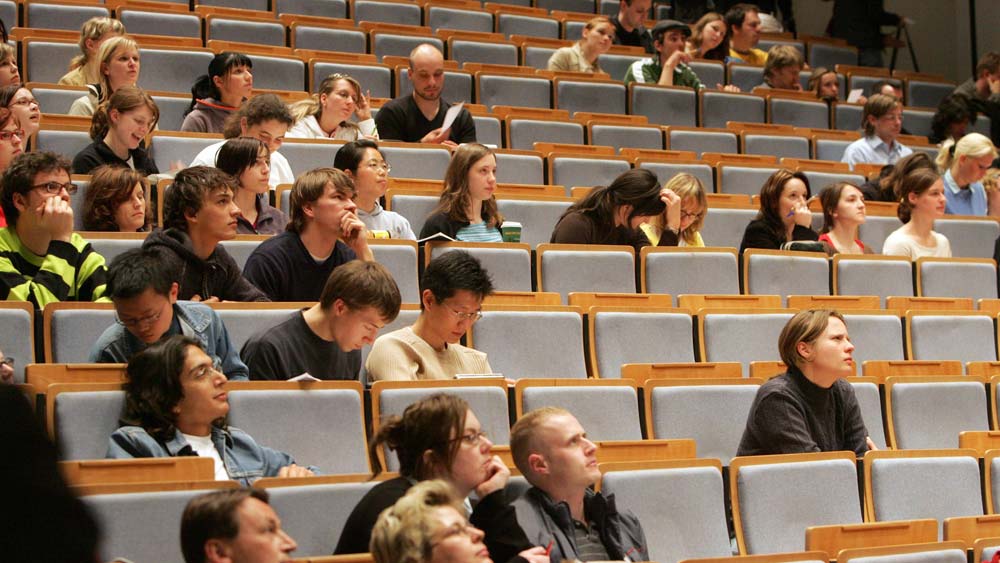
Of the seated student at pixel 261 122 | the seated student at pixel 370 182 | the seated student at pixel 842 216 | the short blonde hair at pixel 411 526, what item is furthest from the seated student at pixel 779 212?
the short blonde hair at pixel 411 526

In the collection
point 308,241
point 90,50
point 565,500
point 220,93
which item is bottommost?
point 565,500

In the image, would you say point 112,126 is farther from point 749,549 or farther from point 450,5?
point 450,5

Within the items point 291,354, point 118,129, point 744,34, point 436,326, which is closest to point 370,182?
point 118,129

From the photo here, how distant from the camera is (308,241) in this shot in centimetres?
231

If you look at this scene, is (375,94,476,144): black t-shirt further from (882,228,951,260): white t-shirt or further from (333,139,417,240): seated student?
(882,228,951,260): white t-shirt

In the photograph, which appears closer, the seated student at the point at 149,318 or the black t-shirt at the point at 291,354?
the seated student at the point at 149,318

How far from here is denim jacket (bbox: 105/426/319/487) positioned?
1.59 metres

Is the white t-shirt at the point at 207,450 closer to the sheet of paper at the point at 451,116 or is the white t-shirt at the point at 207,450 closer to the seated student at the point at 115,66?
the seated student at the point at 115,66

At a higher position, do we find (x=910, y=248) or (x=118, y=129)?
(x=118, y=129)

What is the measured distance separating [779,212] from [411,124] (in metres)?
1.07

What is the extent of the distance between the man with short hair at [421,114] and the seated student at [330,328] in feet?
5.08

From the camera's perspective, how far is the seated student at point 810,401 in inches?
84.2

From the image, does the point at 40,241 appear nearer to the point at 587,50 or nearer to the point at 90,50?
the point at 90,50

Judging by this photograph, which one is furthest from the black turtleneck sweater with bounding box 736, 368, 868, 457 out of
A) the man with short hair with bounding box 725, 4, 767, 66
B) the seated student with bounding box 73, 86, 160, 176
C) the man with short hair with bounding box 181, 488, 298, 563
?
the man with short hair with bounding box 725, 4, 767, 66
